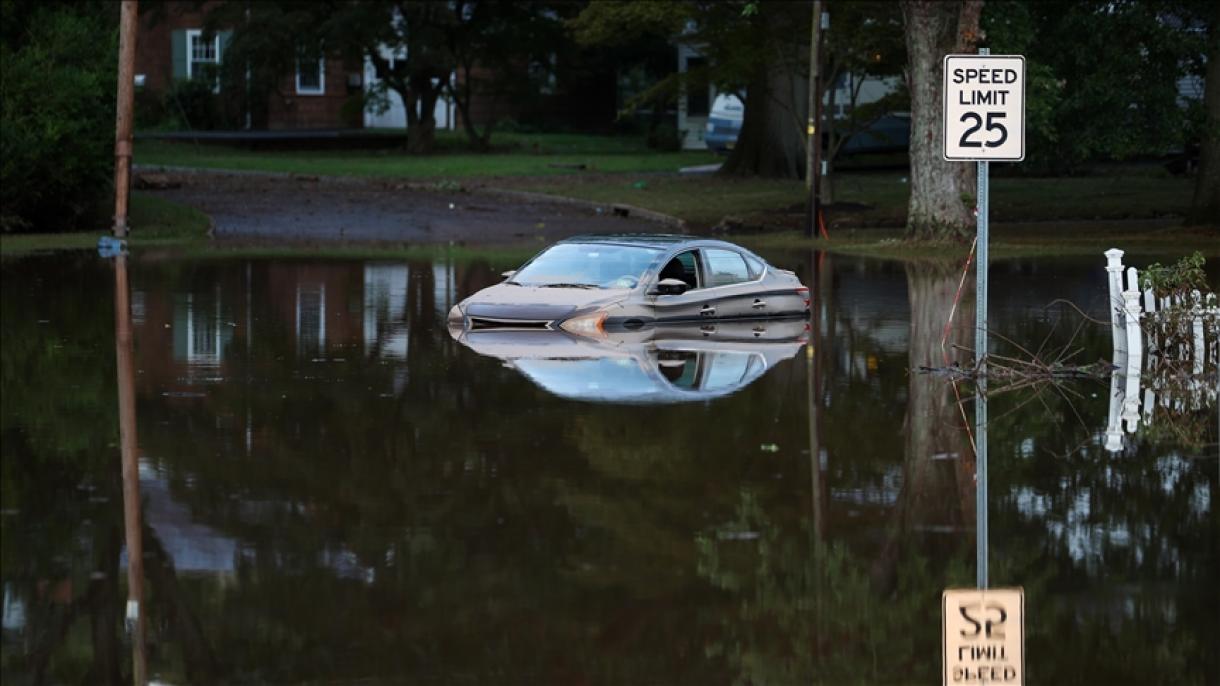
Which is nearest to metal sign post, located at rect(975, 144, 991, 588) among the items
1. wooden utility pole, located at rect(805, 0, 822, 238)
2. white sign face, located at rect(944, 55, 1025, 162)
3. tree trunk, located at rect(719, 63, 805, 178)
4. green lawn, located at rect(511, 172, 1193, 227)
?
white sign face, located at rect(944, 55, 1025, 162)

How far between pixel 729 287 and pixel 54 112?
1864 cm

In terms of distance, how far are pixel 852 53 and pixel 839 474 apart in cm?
3030

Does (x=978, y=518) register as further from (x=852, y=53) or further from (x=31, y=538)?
(x=852, y=53)

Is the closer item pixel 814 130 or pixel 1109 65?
pixel 1109 65

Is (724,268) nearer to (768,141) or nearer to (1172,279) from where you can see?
(1172,279)

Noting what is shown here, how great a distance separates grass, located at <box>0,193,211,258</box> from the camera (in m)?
35.7

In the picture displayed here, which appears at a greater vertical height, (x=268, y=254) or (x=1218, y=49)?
(x=1218, y=49)

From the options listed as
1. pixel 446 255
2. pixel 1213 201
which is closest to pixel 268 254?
pixel 446 255

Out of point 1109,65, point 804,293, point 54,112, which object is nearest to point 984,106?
point 804,293

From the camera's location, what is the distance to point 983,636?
8.62 metres

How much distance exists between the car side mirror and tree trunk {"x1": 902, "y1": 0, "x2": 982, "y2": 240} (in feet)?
44.7

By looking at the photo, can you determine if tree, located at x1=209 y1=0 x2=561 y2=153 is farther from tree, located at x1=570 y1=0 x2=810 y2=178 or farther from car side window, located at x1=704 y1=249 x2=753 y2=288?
car side window, located at x1=704 y1=249 x2=753 y2=288

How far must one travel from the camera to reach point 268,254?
115ft

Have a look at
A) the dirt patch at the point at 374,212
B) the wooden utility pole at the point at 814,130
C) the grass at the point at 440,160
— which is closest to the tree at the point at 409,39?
the grass at the point at 440,160
